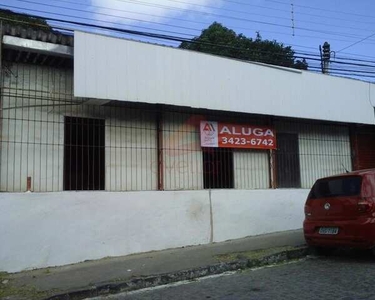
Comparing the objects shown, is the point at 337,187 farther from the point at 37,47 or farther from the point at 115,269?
the point at 37,47

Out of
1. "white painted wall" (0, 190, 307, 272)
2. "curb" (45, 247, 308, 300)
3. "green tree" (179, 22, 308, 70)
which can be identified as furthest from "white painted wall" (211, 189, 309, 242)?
"green tree" (179, 22, 308, 70)

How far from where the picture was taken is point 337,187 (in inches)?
314

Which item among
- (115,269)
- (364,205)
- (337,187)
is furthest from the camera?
(337,187)

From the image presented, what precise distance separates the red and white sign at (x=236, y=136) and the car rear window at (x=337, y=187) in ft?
10.1

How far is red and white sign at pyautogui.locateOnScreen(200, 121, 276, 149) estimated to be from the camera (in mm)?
10797

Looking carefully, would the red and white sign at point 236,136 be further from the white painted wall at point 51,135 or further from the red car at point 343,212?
the red car at point 343,212

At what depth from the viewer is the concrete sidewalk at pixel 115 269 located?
21.3 feet

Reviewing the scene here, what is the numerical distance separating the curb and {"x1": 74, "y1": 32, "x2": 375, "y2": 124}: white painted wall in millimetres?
3600

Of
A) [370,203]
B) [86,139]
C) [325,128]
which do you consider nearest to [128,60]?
[86,139]

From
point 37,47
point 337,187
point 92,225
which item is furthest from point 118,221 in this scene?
point 337,187

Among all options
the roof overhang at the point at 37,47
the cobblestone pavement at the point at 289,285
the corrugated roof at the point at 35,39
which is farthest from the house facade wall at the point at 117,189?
the cobblestone pavement at the point at 289,285

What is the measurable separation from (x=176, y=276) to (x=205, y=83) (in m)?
4.57

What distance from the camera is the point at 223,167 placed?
36.8ft

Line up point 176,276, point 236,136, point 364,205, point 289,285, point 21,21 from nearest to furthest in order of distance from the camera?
point 289,285
point 176,276
point 364,205
point 21,21
point 236,136
